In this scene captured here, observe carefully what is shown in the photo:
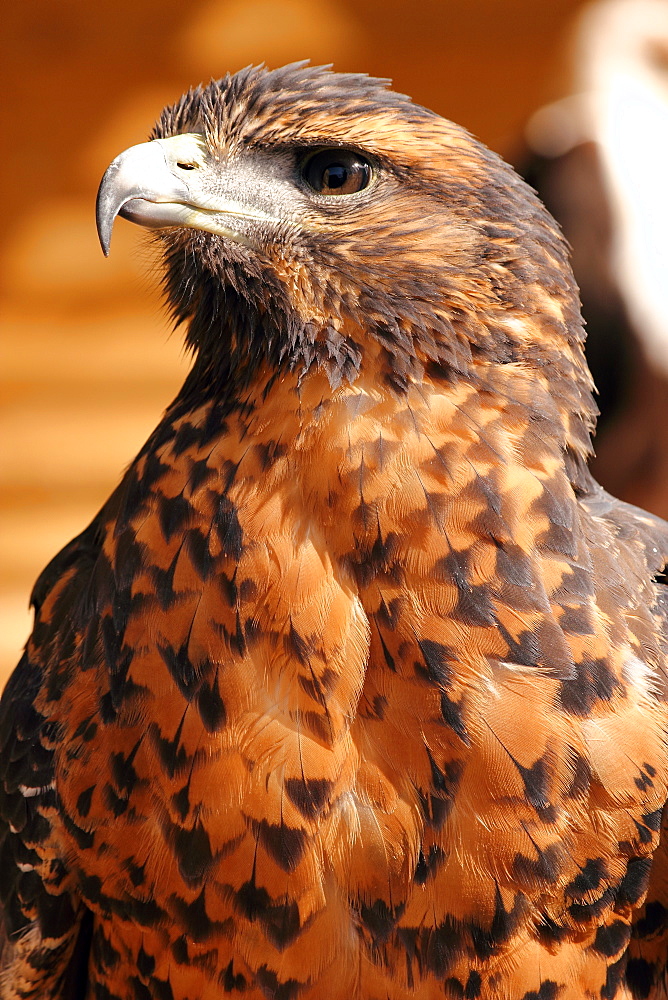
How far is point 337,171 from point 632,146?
8.41 feet

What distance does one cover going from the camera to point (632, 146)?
13.7 feet

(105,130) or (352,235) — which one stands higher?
(105,130)

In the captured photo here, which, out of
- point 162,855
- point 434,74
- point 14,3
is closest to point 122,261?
point 14,3

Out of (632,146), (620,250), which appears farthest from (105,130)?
(620,250)

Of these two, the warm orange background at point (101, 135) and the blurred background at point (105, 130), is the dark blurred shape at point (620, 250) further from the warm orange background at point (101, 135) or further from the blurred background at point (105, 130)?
the warm orange background at point (101, 135)

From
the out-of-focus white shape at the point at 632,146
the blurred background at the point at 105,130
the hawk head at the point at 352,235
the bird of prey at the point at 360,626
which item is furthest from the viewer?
the blurred background at the point at 105,130

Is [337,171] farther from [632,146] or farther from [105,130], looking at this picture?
[105,130]

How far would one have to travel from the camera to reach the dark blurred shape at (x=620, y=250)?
410 centimetres

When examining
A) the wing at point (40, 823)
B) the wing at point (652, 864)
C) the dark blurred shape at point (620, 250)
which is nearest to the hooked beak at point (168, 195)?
the wing at point (40, 823)

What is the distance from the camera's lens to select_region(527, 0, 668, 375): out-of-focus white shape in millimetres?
4090

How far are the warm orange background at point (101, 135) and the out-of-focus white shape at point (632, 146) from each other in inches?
66.2

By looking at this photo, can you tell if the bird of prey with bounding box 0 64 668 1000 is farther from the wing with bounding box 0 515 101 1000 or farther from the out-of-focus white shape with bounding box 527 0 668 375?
the out-of-focus white shape with bounding box 527 0 668 375

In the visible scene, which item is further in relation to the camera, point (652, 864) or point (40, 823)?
point (40, 823)

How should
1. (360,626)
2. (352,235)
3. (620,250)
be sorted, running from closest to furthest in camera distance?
(360,626), (352,235), (620,250)
